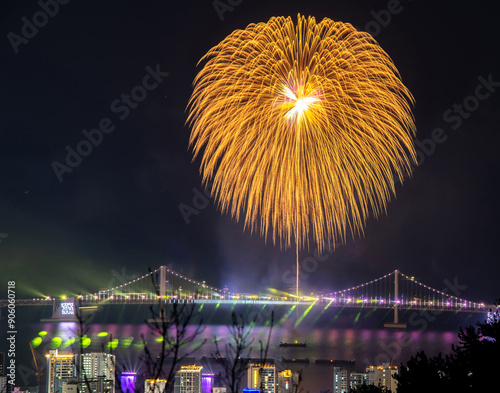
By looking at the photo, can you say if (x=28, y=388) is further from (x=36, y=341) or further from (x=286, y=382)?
(x=36, y=341)

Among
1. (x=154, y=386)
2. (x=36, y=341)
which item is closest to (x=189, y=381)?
(x=36, y=341)

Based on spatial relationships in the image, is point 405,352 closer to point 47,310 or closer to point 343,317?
point 343,317

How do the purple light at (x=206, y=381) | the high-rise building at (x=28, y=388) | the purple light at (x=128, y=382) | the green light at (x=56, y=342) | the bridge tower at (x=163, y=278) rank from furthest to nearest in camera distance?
the bridge tower at (x=163, y=278) < the green light at (x=56, y=342) < the purple light at (x=206, y=381) < the high-rise building at (x=28, y=388) < the purple light at (x=128, y=382)

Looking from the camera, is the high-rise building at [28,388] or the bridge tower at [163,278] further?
the bridge tower at [163,278]

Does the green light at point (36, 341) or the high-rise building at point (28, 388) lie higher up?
the green light at point (36, 341)

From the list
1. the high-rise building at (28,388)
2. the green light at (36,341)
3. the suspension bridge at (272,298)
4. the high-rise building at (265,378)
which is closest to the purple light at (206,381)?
the high-rise building at (265,378)

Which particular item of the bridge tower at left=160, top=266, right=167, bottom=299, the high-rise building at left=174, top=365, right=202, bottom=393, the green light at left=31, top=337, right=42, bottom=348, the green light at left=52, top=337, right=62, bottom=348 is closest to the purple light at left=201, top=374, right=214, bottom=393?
the high-rise building at left=174, top=365, right=202, bottom=393

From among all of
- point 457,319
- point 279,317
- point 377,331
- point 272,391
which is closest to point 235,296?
point 279,317

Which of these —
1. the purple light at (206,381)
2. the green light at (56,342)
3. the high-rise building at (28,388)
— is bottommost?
the high-rise building at (28,388)

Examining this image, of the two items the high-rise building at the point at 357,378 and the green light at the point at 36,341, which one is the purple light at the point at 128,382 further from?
the green light at the point at 36,341
